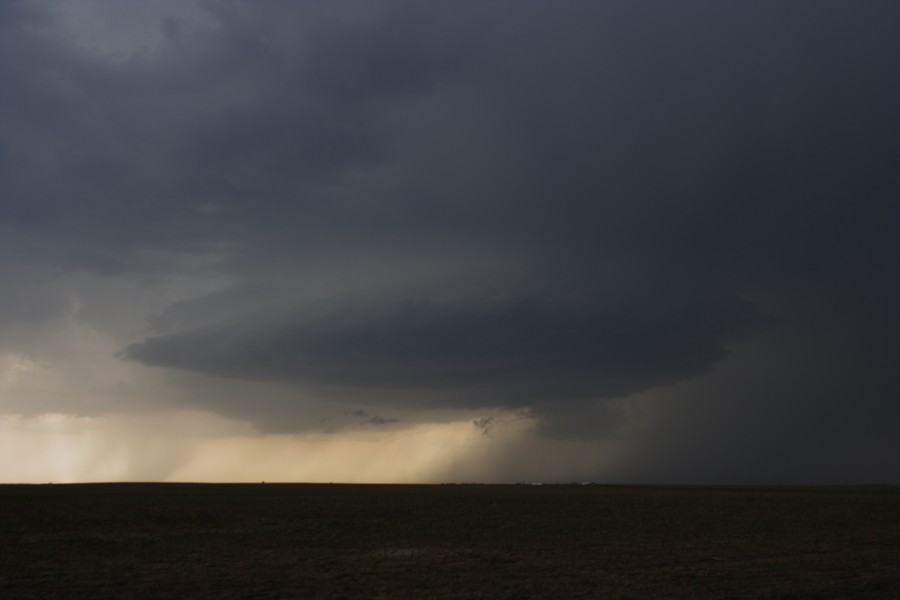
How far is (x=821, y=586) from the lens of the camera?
3325 centimetres

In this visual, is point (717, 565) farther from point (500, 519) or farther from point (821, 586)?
point (500, 519)

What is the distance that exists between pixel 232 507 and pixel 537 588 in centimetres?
4422

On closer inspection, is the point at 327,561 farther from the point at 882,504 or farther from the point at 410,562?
the point at 882,504

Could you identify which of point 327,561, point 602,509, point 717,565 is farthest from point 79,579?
point 602,509

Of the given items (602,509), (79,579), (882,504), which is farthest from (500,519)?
(882,504)

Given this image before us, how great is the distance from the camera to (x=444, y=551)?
43.3 metres

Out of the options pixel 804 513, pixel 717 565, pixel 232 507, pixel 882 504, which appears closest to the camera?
pixel 717 565

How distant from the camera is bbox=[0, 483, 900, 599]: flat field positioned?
32531mm

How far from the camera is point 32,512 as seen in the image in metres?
62.5

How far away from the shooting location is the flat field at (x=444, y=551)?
3253 centimetres

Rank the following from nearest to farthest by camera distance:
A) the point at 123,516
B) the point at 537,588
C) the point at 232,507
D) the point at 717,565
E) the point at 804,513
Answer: the point at 537,588 < the point at 717,565 < the point at 123,516 < the point at 804,513 < the point at 232,507

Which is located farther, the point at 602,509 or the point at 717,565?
the point at 602,509

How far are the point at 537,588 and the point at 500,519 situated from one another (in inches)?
1162

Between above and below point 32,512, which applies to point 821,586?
below
